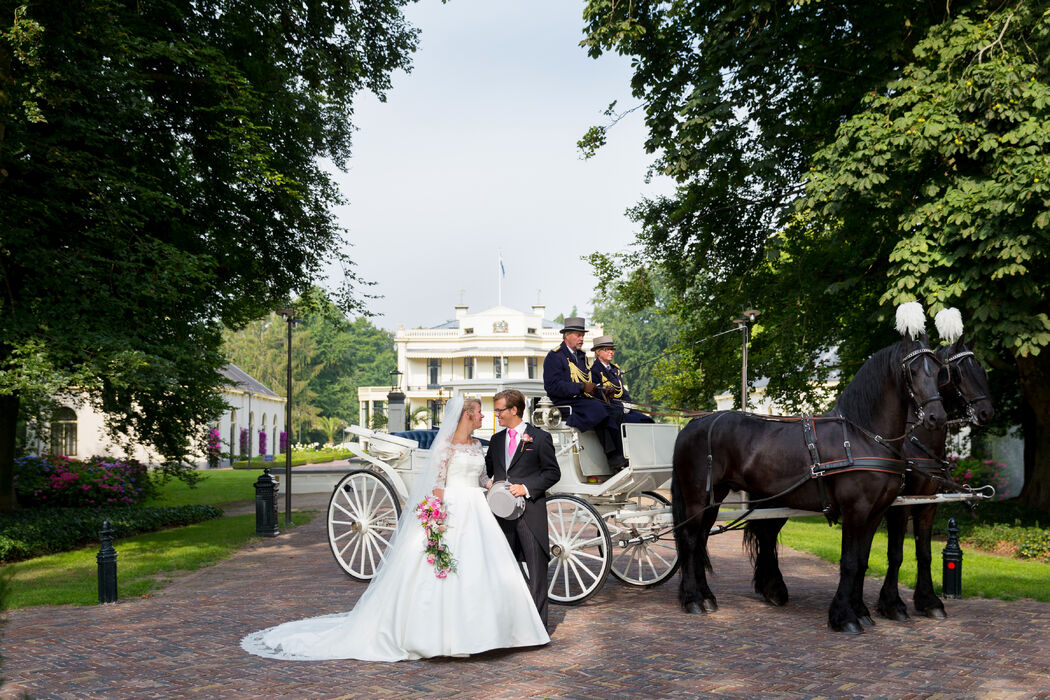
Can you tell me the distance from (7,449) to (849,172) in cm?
1575

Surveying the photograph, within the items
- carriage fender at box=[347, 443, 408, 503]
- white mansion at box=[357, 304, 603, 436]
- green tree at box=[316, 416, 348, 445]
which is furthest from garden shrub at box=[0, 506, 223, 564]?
white mansion at box=[357, 304, 603, 436]

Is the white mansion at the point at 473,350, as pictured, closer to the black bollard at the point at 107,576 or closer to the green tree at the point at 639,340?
the green tree at the point at 639,340

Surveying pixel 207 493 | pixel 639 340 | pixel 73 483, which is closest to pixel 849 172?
pixel 73 483

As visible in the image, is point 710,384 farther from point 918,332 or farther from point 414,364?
point 414,364

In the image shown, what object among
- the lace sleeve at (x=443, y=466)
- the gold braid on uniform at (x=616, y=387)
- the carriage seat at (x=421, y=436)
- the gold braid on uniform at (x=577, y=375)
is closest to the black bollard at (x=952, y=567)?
the gold braid on uniform at (x=616, y=387)

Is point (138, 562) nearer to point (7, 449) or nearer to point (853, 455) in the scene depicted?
point (7, 449)

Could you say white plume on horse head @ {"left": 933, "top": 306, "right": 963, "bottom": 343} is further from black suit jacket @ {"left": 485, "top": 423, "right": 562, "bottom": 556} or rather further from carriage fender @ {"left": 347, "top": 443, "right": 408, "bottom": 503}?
carriage fender @ {"left": 347, "top": 443, "right": 408, "bottom": 503}

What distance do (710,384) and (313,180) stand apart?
36.6 ft

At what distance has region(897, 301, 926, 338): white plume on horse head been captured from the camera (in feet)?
25.1

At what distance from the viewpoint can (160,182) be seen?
1570 cm

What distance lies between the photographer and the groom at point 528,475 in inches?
294

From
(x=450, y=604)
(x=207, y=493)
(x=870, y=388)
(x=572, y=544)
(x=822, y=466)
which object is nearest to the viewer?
(x=450, y=604)

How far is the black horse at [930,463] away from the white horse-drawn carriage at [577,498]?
89.0 inches

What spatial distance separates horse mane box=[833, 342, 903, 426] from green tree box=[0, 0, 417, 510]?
9324mm
